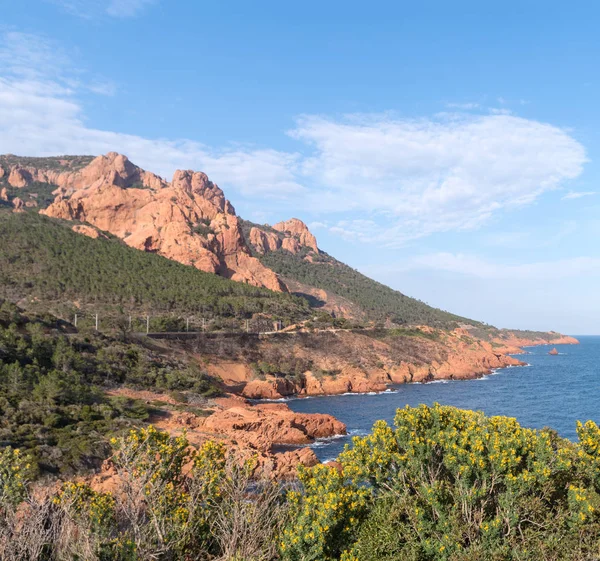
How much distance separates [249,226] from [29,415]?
15360 cm

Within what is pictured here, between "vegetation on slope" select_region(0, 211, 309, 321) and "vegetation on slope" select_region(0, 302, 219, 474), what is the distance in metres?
21.6

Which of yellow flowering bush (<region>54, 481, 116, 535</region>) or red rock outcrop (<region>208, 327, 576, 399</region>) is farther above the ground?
yellow flowering bush (<region>54, 481, 116, 535</region>)

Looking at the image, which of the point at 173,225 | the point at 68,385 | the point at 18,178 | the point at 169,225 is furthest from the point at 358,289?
the point at 68,385

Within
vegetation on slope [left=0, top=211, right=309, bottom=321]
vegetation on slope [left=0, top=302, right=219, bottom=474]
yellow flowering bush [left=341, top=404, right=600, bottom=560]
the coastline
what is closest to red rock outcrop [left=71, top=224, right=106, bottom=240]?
vegetation on slope [left=0, top=211, right=309, bottom=321]

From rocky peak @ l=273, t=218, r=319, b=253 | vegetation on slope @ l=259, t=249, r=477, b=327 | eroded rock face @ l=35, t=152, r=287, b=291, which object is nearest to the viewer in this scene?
eroded rock face @ l=35, t=152, r=287, b=291

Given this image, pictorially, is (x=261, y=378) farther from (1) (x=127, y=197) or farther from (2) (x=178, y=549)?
(1) (x=127, y=197)

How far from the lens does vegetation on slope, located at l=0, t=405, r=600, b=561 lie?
429 inches

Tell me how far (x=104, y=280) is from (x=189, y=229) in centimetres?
3498

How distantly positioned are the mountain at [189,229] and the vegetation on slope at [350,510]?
3872 inches

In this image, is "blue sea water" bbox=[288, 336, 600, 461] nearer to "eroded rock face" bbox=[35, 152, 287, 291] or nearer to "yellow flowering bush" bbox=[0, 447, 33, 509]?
"yellow flowering bush" bbox=[0, 447, 33, 509]

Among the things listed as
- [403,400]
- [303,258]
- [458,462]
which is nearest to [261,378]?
[403,400]

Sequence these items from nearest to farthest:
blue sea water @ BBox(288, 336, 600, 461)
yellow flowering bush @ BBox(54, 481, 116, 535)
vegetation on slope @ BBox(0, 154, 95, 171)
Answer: yellow flowering bush @ BBox(54, 481, 116, 535) < blue sea water @ BBox(288, 336, 600, 461) < vegetation on slope @ BBox(0, 154, 95, 171)

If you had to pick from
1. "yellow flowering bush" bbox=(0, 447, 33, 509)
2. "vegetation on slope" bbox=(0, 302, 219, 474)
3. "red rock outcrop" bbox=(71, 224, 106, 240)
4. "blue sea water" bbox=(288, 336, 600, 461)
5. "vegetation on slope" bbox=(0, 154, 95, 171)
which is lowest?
"blue sea water" bbox=(288, 336, 600, 461)

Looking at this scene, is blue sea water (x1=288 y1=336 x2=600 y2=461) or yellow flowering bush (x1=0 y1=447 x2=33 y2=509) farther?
blue sea water (x1=288 y1=336 x2=600 y2=461)
